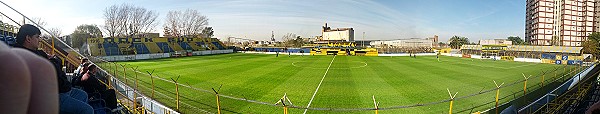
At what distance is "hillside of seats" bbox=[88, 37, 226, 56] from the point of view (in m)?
40.2

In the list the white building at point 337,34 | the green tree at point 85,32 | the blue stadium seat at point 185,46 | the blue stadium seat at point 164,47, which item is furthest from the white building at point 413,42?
the green tree at point 85,32

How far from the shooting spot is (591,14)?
74.4 meters

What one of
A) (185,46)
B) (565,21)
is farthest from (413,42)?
(185,46)

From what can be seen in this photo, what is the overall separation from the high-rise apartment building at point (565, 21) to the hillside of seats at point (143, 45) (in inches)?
3295

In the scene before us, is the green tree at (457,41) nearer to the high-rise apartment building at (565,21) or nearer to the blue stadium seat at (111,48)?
the high-rise apartment building at (565,21)

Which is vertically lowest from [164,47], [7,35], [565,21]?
[7,35]

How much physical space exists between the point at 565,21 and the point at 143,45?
9773 cm

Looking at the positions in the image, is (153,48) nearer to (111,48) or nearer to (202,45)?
(111,48)

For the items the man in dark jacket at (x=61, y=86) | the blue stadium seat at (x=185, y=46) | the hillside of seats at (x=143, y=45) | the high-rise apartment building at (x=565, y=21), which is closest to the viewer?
the man in dark jacket at (x=61, y=86)

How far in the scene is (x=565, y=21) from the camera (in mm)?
72938

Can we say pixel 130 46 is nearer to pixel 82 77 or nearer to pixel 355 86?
pixel 355 86

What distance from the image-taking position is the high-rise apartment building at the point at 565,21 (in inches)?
2867

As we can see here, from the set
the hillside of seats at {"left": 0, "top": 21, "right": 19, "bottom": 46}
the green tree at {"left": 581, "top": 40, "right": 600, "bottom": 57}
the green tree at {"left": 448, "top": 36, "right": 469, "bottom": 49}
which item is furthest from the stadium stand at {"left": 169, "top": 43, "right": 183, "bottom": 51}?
the green tree at {"left": 448, "top": 36, "right": 469, "bottom": 49}

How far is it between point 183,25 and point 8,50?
236ft
